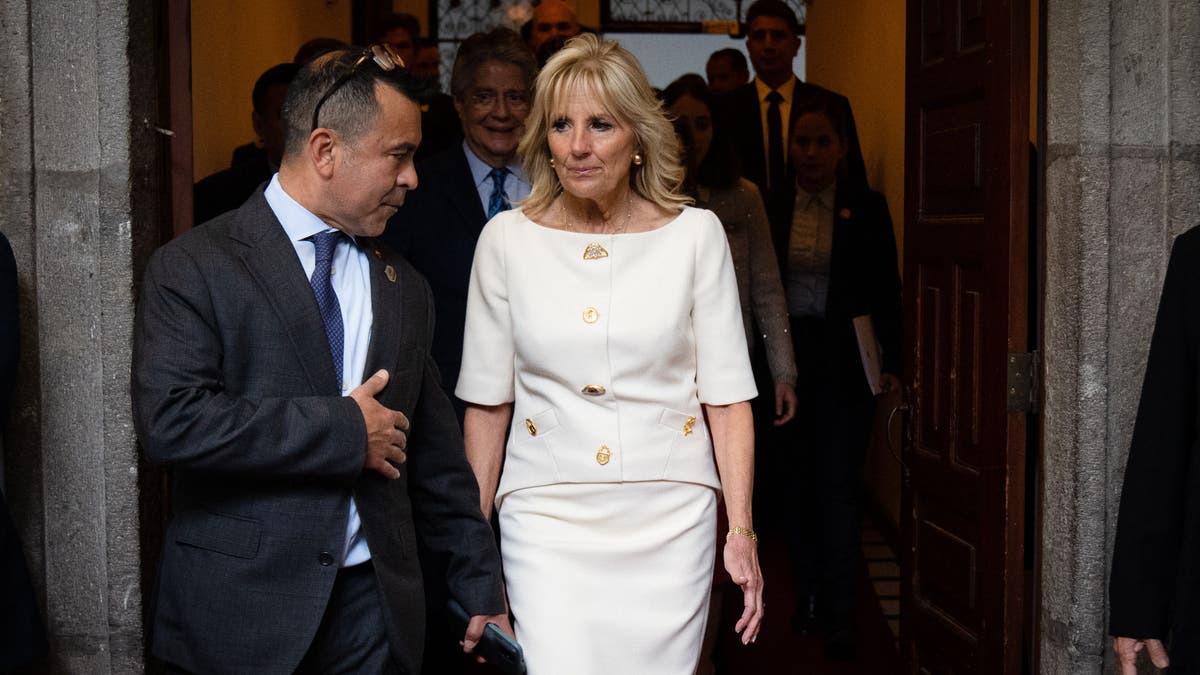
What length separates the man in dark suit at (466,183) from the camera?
12.5 feet

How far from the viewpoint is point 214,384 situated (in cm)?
221

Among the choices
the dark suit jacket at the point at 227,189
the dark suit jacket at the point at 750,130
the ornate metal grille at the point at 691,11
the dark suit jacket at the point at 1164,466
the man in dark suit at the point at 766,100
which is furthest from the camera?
the ornate metal grille at the point at 691,11

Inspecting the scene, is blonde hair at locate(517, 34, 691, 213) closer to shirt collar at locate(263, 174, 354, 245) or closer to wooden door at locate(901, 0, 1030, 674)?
shirt collar at locate(263, 174, 354, 245)

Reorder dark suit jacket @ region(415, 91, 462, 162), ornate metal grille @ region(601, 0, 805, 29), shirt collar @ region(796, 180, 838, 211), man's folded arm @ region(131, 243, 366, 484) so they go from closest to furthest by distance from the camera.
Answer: man's folded arm @ region(131, 243, 366, 484) < dark suit jacket @ region(415, 91, 462, 162) < shirt collar @ region(796, 180, 838, 211) < ornate metal grille @ region(601, 0, 805, 29)

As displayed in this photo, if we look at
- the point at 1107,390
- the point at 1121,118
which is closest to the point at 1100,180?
the point at 1121,118

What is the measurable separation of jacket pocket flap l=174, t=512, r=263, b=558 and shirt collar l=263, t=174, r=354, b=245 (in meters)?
0.48

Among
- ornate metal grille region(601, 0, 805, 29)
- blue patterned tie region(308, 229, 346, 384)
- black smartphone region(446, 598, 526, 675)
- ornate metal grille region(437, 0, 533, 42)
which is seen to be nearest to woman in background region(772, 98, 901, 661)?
black smartphone region(446, 598, 526, 675)

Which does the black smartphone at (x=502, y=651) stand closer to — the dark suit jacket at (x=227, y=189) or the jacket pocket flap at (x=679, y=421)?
the jacket pocket flap at (x=679, y=421)

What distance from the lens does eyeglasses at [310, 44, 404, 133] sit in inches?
94.7

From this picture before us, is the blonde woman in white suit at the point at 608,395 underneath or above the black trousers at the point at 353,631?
above

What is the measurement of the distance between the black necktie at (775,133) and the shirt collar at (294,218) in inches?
160

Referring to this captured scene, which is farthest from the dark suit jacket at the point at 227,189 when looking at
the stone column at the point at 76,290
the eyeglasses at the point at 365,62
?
the eyeglasses at the point at 365,62

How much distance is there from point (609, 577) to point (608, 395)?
14.3 inches

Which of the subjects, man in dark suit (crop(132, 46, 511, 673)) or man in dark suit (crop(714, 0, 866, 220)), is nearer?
man in dark suit (crop(132, 46, 511, 673))
